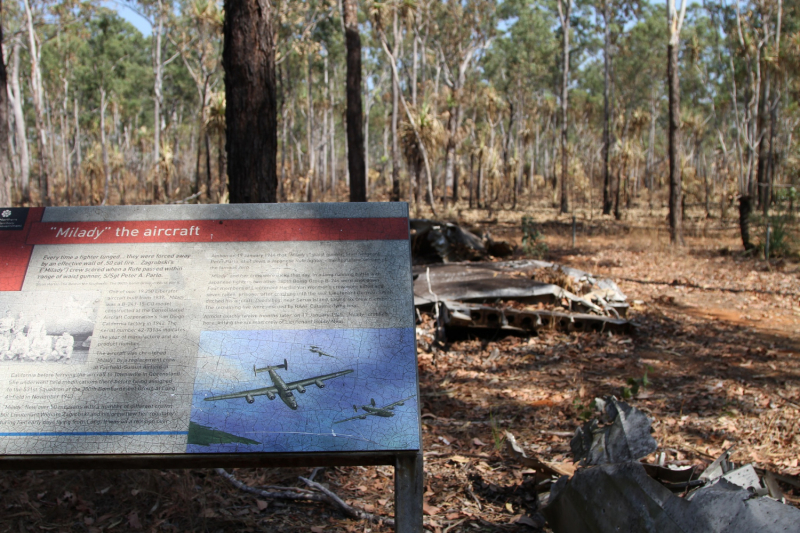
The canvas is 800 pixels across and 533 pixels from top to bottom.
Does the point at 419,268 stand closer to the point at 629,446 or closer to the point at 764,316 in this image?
the point at 764,316

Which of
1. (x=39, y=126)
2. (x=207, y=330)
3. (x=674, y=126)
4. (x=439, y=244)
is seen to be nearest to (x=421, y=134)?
(x=674, y=126)

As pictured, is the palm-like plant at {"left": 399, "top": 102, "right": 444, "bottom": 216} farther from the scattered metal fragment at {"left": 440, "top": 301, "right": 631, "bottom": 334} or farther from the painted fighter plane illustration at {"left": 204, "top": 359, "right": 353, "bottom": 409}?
the painted fighter plane illustration at {"left": 204, "top": 359, "right": 353, "bottom": 409}

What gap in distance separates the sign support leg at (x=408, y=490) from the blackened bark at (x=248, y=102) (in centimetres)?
322

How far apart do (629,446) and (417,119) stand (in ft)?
67.4

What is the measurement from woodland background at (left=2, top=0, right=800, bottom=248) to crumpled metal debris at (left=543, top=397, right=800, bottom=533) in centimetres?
1321

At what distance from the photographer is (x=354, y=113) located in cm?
1051

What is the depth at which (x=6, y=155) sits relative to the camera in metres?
5.28

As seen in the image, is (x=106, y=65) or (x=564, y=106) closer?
(x=564, y=106)

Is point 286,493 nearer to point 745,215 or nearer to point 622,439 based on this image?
point 622,439

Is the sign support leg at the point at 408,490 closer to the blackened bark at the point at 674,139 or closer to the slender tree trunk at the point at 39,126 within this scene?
the blackened bark at the point at 674,139

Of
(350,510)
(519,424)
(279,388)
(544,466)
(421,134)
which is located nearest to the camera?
(279,388)

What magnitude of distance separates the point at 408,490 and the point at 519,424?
2.31m

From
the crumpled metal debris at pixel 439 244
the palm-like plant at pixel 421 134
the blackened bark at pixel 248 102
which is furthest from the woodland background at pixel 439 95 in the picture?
the blackened bark at pixel 248 102

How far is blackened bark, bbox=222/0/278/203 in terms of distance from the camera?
4781mm
